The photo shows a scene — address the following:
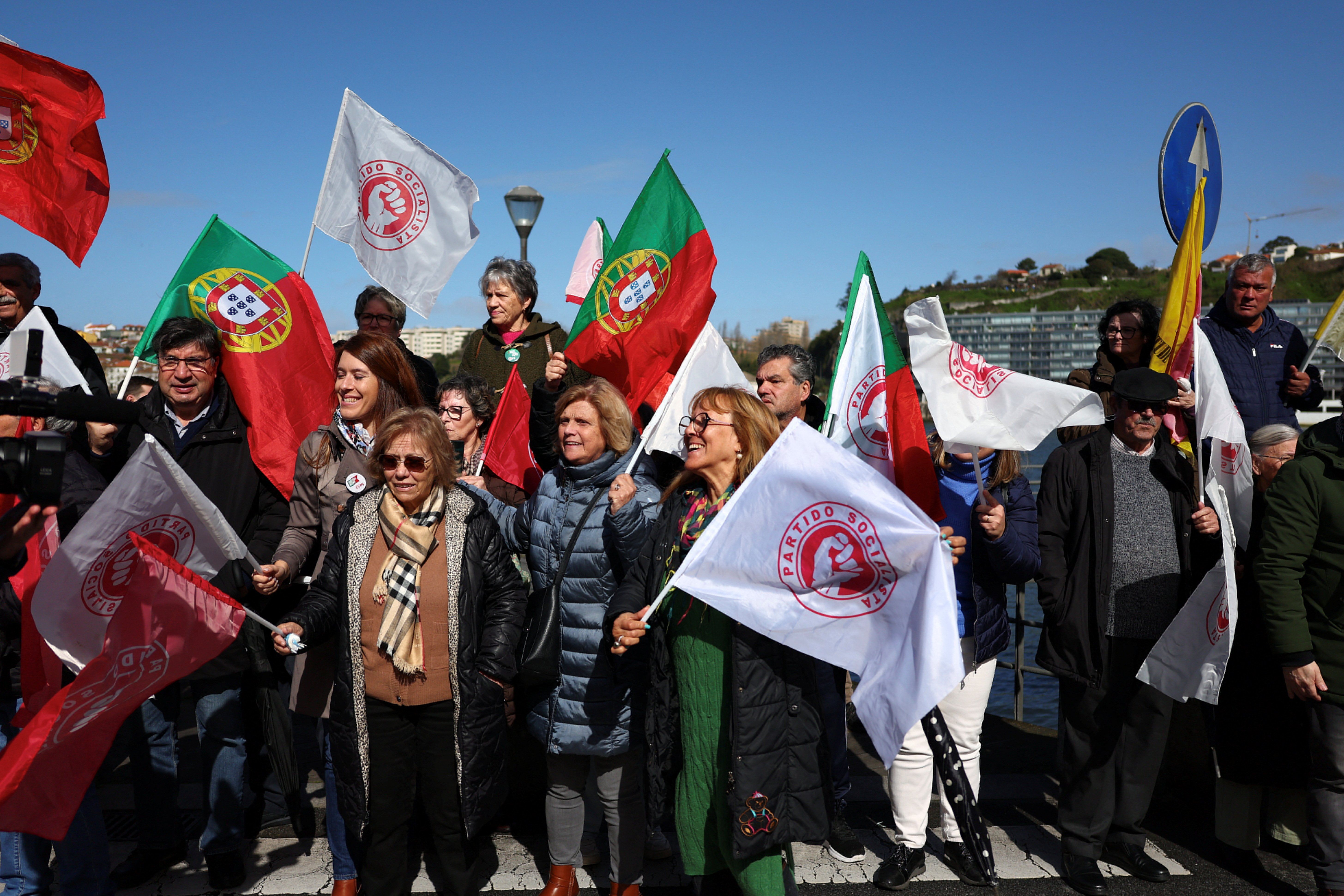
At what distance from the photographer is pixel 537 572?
12.7ft

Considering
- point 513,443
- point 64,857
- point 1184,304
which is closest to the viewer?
point 64,857

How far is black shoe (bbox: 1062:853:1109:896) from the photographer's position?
4.02 meters

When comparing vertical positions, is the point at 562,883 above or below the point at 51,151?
below

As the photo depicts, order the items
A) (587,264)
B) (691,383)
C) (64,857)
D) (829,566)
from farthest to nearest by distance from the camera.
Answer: (587,264) → (691,383) → (64,857) → (829,566)

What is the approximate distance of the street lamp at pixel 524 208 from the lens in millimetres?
9805

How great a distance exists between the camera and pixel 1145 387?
405 cm

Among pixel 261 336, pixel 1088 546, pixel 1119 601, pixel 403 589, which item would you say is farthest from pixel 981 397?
pixel 261 336

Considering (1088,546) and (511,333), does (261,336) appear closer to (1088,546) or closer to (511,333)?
(511,333)

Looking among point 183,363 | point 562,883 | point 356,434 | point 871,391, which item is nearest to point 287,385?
point 183,363

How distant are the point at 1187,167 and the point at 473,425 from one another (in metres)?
4.29

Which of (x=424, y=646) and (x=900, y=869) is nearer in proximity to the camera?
(x=424, y=646)

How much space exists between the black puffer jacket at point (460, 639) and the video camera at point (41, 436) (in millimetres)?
1112

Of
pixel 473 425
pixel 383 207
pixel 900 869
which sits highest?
pixel 383 207

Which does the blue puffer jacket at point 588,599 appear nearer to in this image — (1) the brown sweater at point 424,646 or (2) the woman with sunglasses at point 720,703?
(2) the woman with sunglasses at point 720,703
